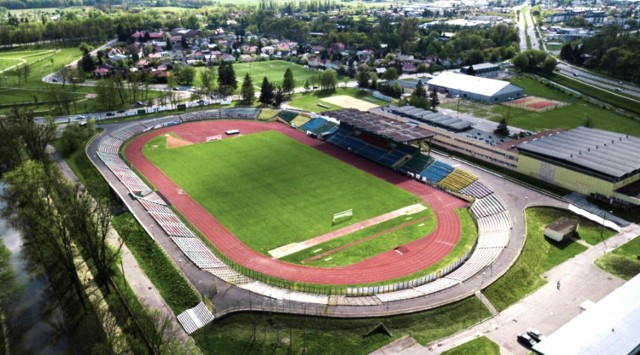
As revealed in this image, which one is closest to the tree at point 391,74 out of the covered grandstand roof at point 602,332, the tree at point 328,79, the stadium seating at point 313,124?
the tree at point 328,79

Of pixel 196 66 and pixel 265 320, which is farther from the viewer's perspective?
pixel 196 66

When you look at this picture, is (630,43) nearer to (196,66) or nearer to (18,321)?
(196,66)

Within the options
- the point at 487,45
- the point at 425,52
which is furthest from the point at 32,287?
the point at 487,45

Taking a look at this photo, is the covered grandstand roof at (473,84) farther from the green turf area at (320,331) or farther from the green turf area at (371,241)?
the green turf area at (320,331)

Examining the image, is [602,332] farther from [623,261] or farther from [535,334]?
[623,261]

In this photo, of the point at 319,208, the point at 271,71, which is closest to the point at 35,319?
the point at 319,208

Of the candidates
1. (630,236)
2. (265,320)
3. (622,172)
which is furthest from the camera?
(622,172)
